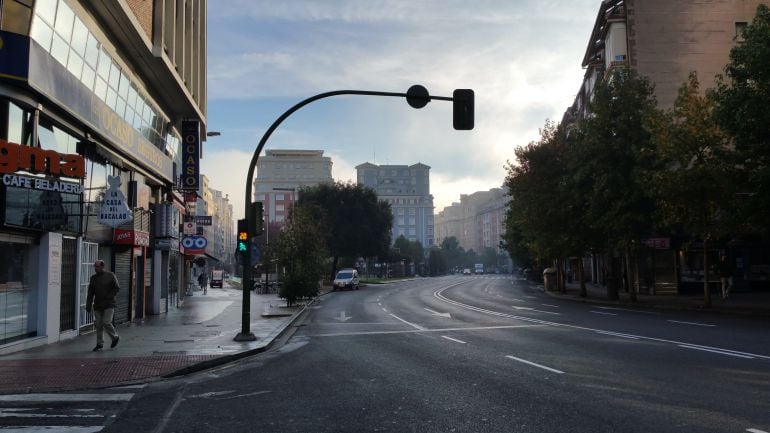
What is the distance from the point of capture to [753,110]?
68.0ft

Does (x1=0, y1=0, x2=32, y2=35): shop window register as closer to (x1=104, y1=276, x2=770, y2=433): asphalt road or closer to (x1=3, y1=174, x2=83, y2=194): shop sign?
(x1=3, y1=174, x2=83, y2=194): shop sign

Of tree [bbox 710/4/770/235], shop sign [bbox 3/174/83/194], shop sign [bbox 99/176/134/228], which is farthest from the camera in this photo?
tree [bbox 710/4/770/235]

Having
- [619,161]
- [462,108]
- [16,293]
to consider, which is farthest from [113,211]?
[619,161]

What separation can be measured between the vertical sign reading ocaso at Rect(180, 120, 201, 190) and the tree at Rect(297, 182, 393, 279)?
124 feet

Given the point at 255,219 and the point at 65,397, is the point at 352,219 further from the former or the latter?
the point at 65,397

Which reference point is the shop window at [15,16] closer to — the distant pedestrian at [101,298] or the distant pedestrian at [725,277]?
the distant pedestrian at [101,298]

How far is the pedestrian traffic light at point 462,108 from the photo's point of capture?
48.6ft

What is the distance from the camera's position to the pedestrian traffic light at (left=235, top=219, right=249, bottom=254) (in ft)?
53.3

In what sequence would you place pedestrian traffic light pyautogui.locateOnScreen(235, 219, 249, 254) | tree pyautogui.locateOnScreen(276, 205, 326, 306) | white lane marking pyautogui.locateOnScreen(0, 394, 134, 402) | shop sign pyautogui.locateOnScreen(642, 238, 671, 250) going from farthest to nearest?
shop sign pyautogui.locateOnScreen(642, 238, 671, 250) < tree pyautogui.locateOnScreen(276, 205, 326, 306) < pedestrian traffic light pyautogui.locateOnScreen(235, 219, 249, 254) < white lane marking pyautogui.locateOnScreen(0, 394, 134, 402)

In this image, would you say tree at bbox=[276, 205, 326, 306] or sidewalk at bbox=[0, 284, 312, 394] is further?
tree at bbox=[276, 205, 326, 306]

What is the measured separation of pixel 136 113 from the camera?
22469mm

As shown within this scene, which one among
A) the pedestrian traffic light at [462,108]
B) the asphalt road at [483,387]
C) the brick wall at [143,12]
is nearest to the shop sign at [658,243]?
the asphalt road at [483,387]

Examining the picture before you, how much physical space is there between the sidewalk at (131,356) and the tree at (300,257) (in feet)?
32.8

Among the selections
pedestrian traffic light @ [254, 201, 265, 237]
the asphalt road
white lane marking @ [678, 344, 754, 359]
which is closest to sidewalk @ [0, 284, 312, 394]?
the asphalt road
